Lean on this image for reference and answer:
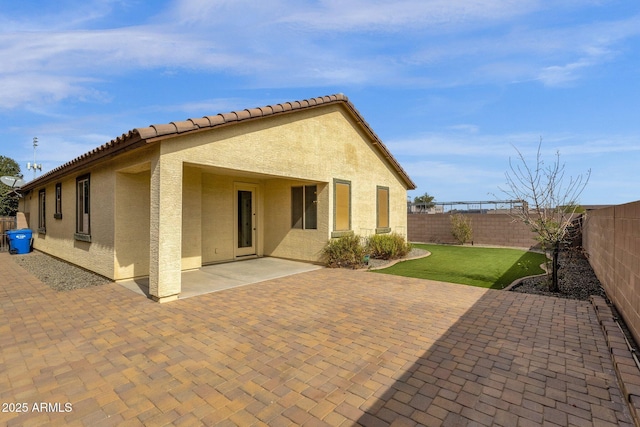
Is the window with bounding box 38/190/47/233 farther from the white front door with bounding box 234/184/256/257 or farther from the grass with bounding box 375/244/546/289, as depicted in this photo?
the grass with bounding box 375/244/546/289

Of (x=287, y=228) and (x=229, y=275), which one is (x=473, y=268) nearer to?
(x=287, y=228)

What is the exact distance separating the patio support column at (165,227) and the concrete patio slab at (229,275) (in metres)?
0.53

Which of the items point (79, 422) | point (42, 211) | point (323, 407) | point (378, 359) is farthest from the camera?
point (42, 211)

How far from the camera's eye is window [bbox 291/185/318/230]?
11.3 metres

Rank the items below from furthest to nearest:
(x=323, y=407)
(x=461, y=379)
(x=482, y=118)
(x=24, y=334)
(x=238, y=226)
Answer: (x=482, y=118), (x=238, y=226), (x=24, y=334), (x=461, y=379), (x=323, y=407)

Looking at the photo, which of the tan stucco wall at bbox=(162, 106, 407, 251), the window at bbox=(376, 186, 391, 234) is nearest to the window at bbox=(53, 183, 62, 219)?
the tan stucco wall at bbox=(162, 106, 407, 251)

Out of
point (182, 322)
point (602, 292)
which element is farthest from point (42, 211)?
point (602, 292)

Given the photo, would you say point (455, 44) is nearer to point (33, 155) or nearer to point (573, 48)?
point (573, 48)

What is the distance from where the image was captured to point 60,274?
9.43 m

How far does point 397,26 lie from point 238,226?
875cm

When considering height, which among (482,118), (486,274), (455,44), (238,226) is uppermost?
(455,44)

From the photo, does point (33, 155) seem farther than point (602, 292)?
Yes

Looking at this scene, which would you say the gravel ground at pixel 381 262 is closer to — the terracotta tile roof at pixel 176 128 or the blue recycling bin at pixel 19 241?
the terracotta tile roof at pixel 176 128

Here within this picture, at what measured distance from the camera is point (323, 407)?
3014 mm
